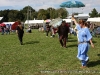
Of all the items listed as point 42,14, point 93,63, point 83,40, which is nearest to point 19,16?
point 42,14

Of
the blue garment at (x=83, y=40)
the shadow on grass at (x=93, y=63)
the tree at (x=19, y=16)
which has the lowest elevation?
the tree at (x=19, y=16)

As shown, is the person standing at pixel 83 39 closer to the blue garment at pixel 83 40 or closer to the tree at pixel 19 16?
the blue garment at pixel 83 40

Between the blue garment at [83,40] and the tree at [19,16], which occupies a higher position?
the blue garment at [83,40]

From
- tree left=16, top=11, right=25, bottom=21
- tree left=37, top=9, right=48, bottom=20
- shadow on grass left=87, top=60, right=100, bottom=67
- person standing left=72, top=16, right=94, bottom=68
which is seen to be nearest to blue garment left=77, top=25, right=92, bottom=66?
person standing left=72, top=16, right=94, bottom=68

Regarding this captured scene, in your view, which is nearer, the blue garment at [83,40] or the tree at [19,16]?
the blue garment at [83,40]

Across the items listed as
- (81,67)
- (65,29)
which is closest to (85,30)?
(81,67)

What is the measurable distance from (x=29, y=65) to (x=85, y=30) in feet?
8.58

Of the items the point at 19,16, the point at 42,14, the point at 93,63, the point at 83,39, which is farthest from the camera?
the point at 19,16

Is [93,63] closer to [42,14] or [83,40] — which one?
[83,40]

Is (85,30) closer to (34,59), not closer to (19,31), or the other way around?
(34,59)

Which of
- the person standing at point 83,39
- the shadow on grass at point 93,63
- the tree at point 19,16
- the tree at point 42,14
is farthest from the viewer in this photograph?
the tree at point 19,16

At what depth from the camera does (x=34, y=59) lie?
1080cm

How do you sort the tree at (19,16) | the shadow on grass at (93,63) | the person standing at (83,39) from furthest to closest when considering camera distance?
the tree at (19,16), the shadow on grass at (93,63), the person standing at (83,39)

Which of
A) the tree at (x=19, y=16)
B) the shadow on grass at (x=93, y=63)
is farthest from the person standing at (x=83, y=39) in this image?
the tree at (x=19, y=16)
